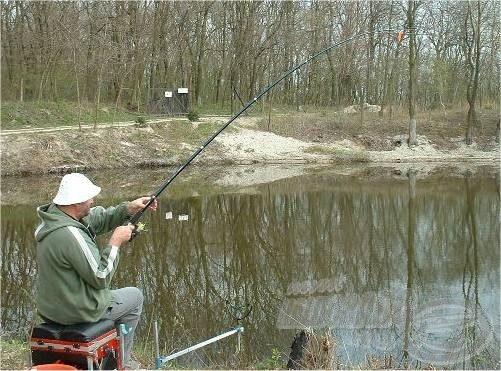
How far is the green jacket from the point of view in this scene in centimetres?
298

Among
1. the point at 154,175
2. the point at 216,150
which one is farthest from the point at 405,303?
the point at 216,150

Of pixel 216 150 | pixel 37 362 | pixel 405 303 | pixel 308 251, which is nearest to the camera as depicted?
pixel 37 362

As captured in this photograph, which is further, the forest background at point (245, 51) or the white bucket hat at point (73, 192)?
the forest background at point (245, 51)

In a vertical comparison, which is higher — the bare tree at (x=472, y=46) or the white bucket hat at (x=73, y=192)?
the bare tree at (x=472, y=46)

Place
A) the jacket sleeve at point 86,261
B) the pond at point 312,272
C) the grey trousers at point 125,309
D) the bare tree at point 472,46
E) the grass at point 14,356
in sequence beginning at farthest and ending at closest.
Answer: the bare tree at point 472,46 < the pond at point 312,272 < the grass at point 14,356 < the grey trousers at point 125,309 < the jacket sleeve at point 86,261

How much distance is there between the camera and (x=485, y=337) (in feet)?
18.7

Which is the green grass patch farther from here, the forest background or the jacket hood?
the jacket hood

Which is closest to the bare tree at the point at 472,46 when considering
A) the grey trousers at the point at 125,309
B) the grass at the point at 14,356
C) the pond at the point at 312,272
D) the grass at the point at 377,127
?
the grass at the point at 377,127

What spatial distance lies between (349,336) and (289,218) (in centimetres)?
670

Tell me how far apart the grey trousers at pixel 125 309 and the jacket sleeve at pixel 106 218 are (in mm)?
515

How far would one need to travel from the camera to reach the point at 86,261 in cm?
297

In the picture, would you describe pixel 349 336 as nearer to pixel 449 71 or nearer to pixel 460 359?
pixel 460 359

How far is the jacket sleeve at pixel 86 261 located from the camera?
2.96m

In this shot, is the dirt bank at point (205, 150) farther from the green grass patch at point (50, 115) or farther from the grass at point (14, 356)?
the grass at point (14, 356)
